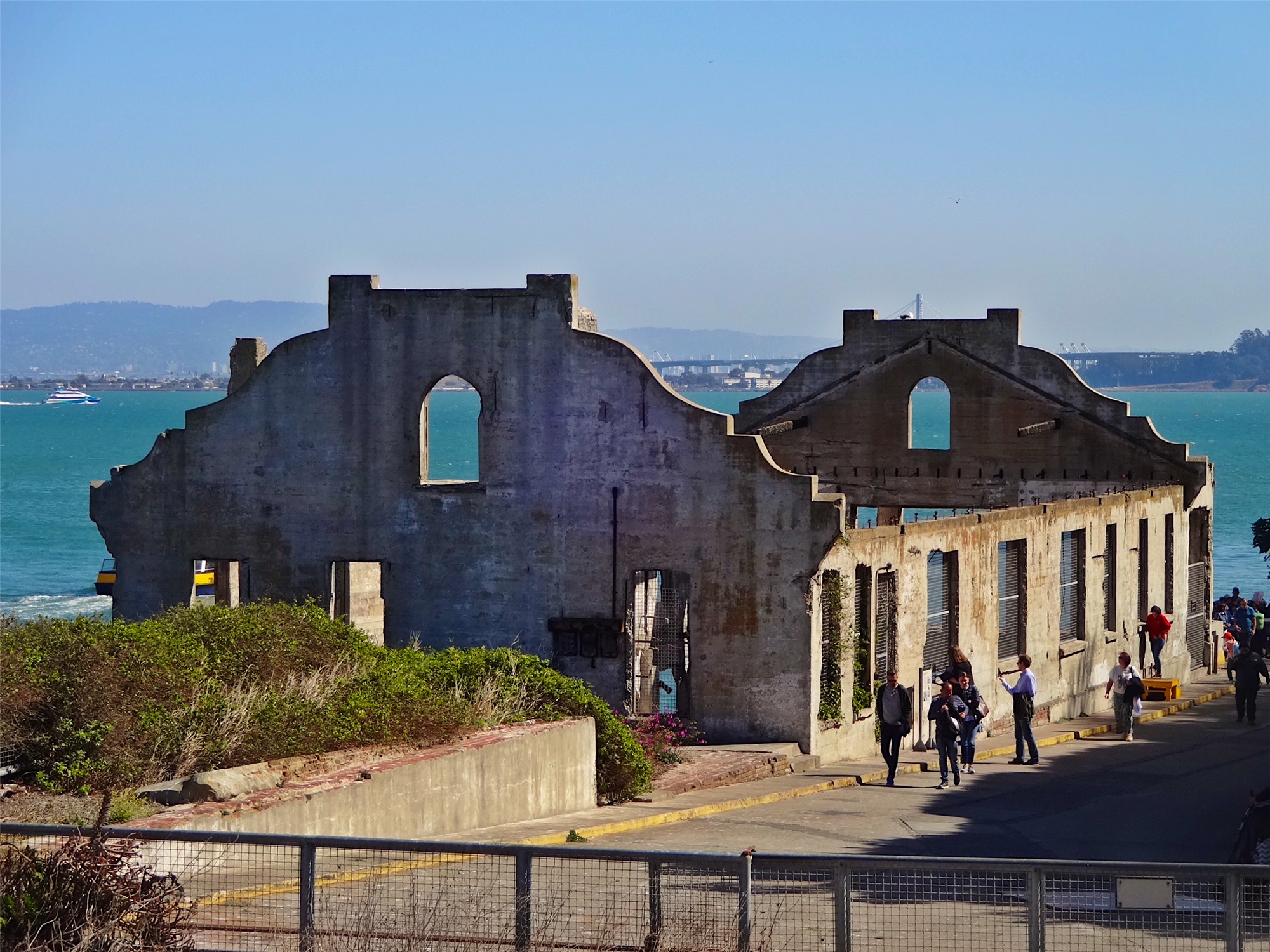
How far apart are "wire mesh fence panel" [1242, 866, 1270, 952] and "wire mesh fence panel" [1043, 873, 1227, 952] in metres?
0.15

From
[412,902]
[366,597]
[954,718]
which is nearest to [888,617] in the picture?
[954,718]

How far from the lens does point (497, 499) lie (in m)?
26.8

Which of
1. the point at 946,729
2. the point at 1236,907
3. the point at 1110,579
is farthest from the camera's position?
the point at 1110,579

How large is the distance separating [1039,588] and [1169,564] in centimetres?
745

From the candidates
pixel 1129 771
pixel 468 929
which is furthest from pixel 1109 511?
pixel 468 929

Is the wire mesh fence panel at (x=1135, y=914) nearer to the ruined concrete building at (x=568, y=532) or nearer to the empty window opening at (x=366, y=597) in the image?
the ruined concrete building at (x=568, y=532)

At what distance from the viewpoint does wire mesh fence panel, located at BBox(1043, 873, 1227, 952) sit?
34.9 feet

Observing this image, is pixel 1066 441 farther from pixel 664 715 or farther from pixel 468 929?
pixel 468 929

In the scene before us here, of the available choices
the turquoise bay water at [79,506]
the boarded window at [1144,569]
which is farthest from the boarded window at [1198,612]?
the turquoise bay water at [79,506]

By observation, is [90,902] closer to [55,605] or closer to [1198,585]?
[1198,585]

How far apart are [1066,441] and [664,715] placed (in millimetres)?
13199

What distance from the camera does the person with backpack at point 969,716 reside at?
23.4 metres

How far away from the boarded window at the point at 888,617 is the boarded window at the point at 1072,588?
606 cm

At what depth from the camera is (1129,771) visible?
24.3 m
